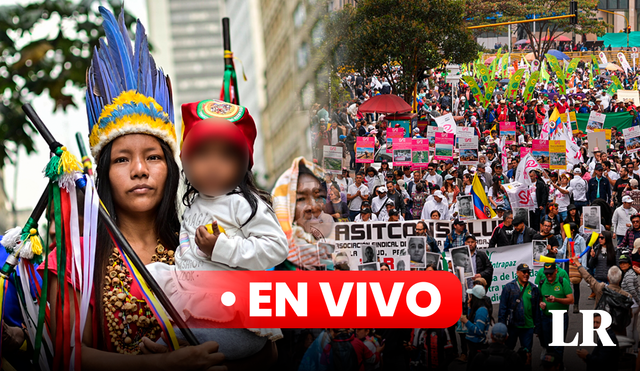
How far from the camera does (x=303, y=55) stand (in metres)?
2.87

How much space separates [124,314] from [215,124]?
0.88 metres

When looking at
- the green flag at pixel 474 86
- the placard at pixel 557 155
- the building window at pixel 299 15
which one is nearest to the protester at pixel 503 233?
the placard at pixel 557 155

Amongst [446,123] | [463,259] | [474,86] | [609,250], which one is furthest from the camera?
[474,86]

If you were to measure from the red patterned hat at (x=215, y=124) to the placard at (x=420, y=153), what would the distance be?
8546 millimetres

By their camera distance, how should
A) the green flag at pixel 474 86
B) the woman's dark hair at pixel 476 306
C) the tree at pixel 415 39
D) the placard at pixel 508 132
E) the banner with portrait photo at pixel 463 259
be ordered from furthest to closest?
1. the green flag at pixel 474 86
2. the placard at pixel 508 132
3. the tree at pixel 415 39
4. the banner with portrait photo at pixel 463 259
5. the woman's dark hair at pixel 476 306

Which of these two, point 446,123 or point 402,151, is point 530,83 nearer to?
point 446,123

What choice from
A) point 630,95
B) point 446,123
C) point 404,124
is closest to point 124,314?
point 446,123

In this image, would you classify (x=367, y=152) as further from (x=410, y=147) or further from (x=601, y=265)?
(x=601, y=265)

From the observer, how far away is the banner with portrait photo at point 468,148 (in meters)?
12.5

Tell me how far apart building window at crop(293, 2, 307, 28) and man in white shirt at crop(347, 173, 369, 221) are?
5.65 m

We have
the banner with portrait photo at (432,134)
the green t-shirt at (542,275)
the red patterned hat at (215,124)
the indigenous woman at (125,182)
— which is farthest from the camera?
the banner with portrait photo at (432,134)

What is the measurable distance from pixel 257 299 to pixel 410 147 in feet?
28.0

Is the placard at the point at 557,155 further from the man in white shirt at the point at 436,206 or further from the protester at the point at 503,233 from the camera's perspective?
the protester at the point at 503,233

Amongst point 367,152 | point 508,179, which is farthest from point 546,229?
point 508,179
